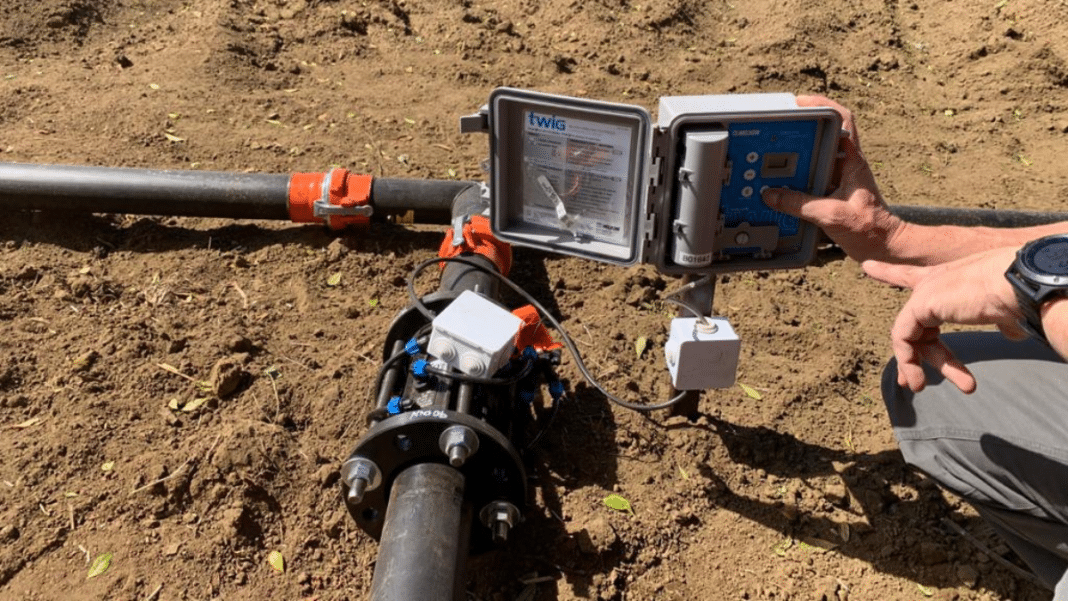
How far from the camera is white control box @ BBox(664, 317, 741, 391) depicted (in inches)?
74.4

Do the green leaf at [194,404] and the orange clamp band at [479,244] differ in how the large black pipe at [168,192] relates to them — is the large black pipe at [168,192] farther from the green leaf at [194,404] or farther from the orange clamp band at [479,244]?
the green leaf at [194,404]

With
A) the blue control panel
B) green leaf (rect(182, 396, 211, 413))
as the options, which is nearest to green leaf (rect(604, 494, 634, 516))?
the blue control panel

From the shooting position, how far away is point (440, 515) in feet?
5.96

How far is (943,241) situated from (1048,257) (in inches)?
16.8

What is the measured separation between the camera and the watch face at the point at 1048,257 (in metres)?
1.45

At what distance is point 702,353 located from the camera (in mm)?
1903

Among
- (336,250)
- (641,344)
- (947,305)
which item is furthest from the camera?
(336,250)

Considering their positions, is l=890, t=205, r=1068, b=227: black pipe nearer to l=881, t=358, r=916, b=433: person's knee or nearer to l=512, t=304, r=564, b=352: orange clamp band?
l=881, t=358, r=916, b=433: person's knee

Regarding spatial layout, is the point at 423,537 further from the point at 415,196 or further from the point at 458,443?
the point at 415,196

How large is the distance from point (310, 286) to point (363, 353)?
455 mm

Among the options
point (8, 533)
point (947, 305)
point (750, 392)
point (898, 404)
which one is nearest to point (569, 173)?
point (947, 305)

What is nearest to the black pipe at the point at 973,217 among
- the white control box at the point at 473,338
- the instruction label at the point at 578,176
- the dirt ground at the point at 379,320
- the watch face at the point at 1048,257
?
the dirt ground at the point at 379,320

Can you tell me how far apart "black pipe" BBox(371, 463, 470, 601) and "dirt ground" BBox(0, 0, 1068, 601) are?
408mm

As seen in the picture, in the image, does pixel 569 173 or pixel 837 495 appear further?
pixel 837 495
